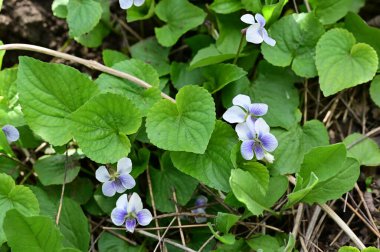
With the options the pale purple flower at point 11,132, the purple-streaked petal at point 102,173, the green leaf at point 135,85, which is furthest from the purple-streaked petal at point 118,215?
the pale purple flower at point 11,132

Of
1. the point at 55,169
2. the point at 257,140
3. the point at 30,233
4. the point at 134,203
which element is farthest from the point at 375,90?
the point at 30,233

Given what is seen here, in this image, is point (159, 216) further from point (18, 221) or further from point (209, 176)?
point (18, 221)

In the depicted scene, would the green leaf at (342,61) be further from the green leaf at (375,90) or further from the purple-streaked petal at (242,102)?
the purple-streaked petal at (242,102)

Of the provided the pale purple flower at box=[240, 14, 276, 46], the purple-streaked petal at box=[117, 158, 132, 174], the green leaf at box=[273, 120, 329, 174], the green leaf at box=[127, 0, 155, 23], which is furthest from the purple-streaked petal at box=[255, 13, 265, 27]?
the purple-streaked petal at box=[117, 158, 132, 174]

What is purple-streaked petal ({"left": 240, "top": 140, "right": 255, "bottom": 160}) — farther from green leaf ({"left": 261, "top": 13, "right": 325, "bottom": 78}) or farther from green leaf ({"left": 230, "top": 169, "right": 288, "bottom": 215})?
green leaf ({"left": 261, "top": 13, "right": 325, "bottom": 78})

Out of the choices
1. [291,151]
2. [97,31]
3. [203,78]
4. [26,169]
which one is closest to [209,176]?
[291,151]

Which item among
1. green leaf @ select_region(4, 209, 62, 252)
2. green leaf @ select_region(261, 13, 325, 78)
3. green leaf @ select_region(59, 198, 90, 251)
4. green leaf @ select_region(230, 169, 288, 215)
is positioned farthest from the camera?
green leaf @ select_region(261, 13, 325, 78)
